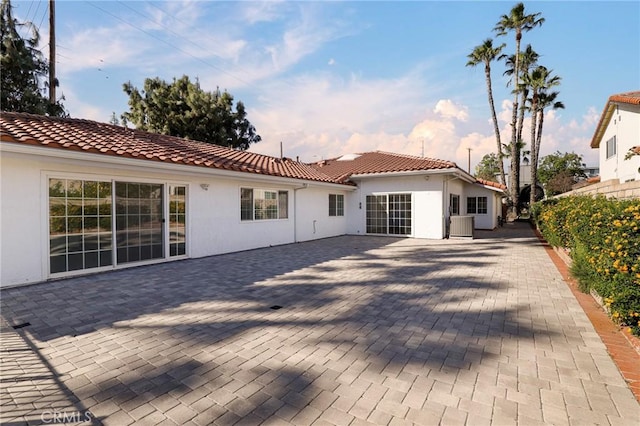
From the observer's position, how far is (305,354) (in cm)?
348

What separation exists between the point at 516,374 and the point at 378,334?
1528 millimetres

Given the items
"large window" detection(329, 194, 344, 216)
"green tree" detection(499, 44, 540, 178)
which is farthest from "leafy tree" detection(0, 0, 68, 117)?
"green tree" detection(499, 44, 540, 178)

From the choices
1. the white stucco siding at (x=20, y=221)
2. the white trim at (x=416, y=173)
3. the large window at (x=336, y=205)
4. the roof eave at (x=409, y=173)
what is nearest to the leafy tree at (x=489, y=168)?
the white trim at (x=416, y=173)

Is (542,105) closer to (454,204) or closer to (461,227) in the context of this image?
(454,204)

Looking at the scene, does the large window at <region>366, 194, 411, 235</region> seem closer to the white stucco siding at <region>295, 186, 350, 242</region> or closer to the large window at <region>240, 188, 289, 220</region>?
the white stucco siding at <region>295, 186, 350, 242</region>

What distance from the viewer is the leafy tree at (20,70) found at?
607 inches

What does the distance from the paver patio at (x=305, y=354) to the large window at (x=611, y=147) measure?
18.0 meters

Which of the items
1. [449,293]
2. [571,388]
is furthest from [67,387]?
[449,293]

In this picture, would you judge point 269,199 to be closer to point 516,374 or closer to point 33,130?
point 33,130

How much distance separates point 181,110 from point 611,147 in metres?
30.1

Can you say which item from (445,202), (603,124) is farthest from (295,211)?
(603,124)

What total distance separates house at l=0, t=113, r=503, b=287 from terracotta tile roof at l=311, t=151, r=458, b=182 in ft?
0.74

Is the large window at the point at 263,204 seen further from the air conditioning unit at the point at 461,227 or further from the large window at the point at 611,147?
the large window at the point at 611,147

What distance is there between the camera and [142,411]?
249 cm
